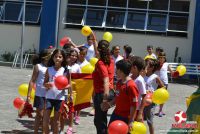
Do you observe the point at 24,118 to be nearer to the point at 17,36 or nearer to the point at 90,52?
→ the point at 90,52

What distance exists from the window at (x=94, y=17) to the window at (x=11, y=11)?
154 inches

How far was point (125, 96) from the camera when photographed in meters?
6.23

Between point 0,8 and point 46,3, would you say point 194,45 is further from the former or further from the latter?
point 0,8

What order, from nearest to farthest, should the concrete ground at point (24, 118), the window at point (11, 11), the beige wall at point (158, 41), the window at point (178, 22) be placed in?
the concrete ground at point (24, 118)
the beige wall at point (158, 41)
the window at point (178, 22)
the window at point (11, 11)

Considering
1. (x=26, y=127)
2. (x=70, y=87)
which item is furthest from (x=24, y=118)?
(x=70, y=87)

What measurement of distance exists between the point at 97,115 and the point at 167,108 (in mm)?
6141

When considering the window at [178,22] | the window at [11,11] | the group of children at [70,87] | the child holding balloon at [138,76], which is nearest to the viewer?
the group of children at [70,87]

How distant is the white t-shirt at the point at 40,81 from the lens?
8.27 meters

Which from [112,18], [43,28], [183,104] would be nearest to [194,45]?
[112,18]

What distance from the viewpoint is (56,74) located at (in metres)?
7.69

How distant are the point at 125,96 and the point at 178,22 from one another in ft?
62.1

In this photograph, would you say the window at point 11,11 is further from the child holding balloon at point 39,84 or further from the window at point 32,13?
the child holding balloon at point 39,84

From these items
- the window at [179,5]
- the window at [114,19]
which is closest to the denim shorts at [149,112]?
the window at [114,19]

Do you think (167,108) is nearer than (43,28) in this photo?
Yes
